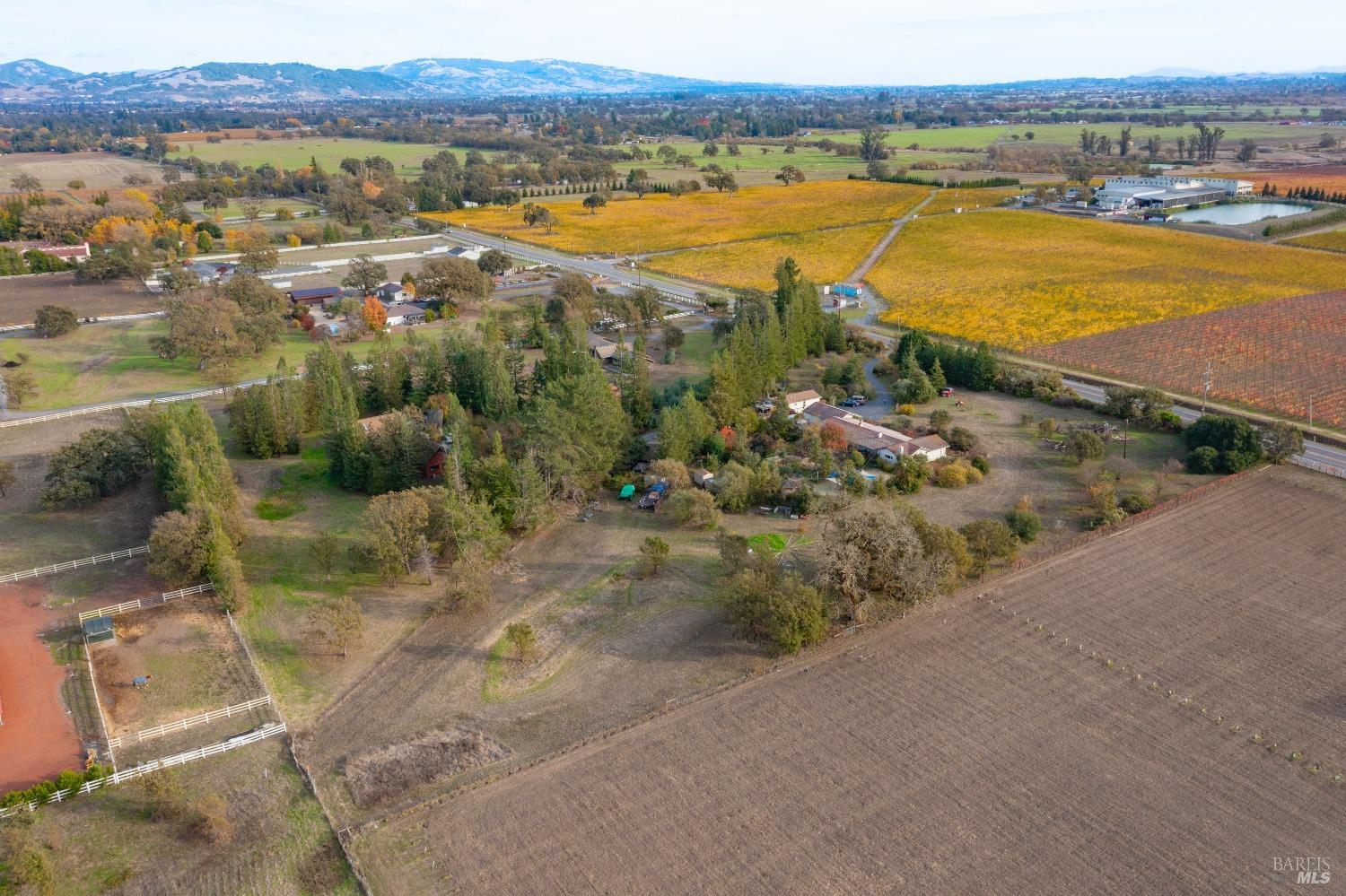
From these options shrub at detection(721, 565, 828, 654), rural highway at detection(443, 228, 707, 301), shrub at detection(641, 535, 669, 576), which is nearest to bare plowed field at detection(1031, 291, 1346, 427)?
rural highway at detection(443, 228, 707, 301)

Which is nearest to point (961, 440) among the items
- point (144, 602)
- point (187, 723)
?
point (187, 723)

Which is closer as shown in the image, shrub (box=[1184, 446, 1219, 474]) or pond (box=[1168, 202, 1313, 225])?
shrub (box=[1184, 446, 1219, 474])

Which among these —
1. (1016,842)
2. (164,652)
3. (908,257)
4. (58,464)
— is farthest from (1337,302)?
(58,464)

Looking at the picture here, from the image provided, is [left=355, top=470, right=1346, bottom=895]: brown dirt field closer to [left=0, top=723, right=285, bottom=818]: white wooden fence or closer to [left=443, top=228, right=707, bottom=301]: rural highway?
[left=0, top=723, right=285, bottom=818]: white wooden fence

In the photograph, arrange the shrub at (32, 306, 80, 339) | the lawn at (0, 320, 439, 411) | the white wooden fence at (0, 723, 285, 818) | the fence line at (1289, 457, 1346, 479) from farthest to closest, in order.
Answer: the shrub at (32, 306, 80, 339), the lawn at (0, 320, 439, 411), the fence line at (1289, 457, 1346, 479), the white wooden fence at (0, 723, 285, 818)

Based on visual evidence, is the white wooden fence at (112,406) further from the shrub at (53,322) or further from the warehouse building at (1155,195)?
the warehouse building at (1155,195)
